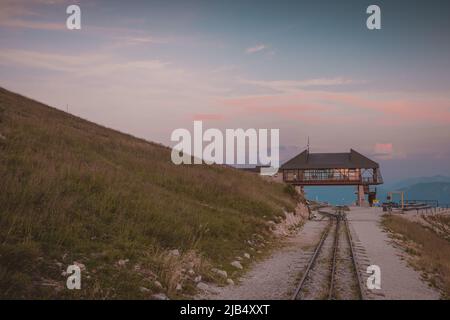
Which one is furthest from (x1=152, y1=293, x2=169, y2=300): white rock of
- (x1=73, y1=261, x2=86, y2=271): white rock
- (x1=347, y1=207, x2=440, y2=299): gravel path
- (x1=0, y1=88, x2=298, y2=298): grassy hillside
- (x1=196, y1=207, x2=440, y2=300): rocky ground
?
(x1=347, y1=207, x2=440, y2=299): gravel path

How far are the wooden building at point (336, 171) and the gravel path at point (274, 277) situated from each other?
45.1 metres

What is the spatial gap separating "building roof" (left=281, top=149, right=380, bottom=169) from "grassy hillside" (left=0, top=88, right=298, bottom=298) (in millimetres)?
43523

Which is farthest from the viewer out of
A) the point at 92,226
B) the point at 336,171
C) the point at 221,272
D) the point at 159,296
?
the point at 336,171

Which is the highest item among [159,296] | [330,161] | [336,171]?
[330,161]

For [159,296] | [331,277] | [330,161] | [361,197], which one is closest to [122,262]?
[159,296]

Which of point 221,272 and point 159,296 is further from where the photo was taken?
point 221,272

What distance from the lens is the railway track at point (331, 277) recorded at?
34.7 feet

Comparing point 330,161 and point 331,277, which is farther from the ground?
point 330,161

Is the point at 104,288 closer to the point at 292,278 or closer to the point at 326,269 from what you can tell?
the point at 292,278

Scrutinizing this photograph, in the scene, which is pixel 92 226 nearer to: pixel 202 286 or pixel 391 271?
pixel 202 286

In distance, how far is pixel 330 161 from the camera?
6494 cm

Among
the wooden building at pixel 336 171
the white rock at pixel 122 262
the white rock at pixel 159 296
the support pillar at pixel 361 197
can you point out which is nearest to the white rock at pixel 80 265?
the white rock at pixel 122 262

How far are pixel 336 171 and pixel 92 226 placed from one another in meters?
55.7
